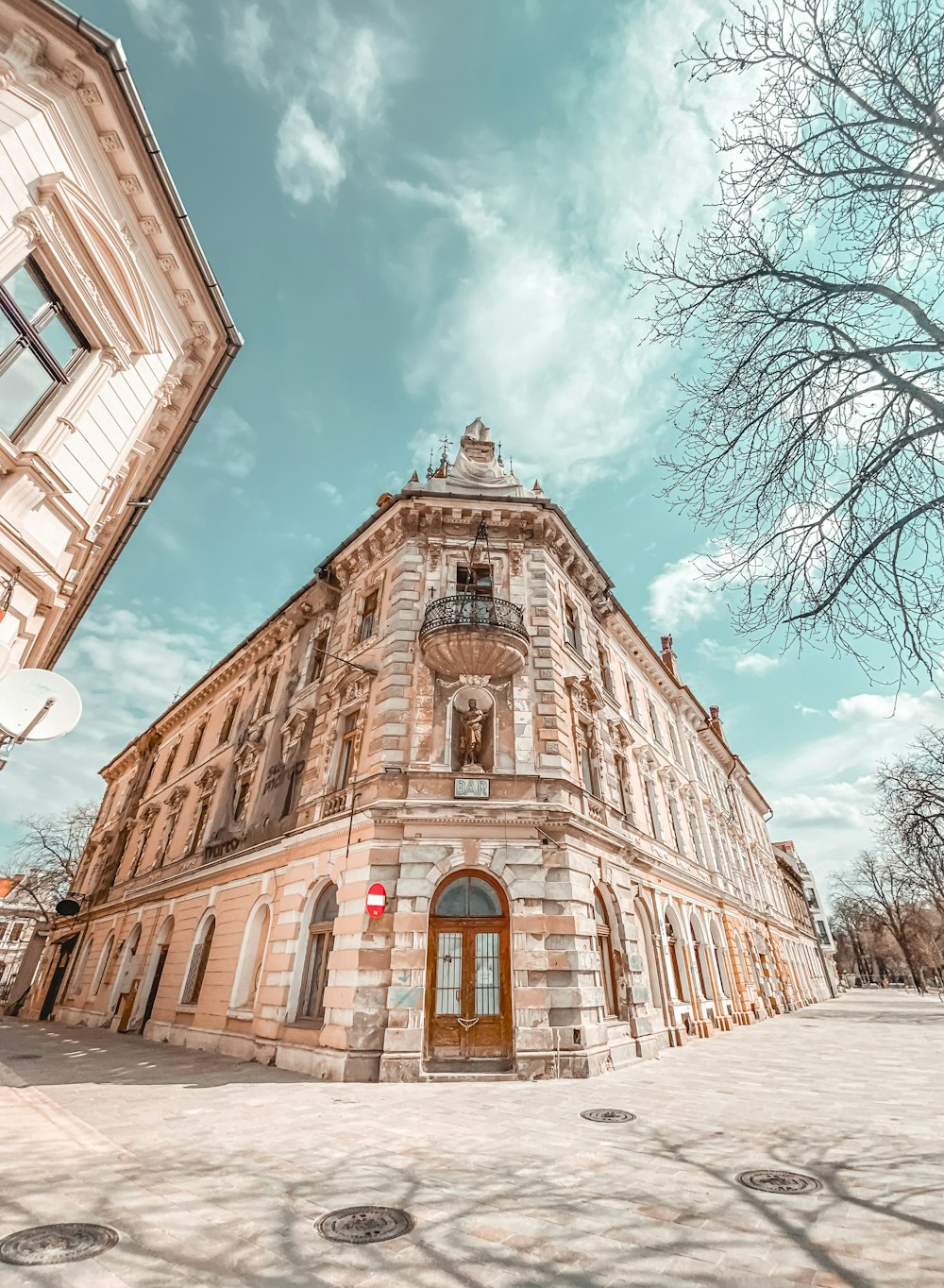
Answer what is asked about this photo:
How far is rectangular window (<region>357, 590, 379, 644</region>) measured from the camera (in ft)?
55.7

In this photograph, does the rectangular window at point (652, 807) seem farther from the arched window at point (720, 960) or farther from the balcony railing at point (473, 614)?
the balcony railing at point (473, 614)

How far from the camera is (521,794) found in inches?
503

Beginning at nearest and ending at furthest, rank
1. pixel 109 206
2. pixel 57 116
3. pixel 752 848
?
pixel 57 116, pixel 109 206, pixel 752 848

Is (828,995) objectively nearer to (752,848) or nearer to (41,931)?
(752,848)

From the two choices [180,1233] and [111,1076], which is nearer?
[180,1233]

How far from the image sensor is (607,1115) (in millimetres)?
7605

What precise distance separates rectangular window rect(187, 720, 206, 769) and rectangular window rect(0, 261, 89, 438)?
69.7 feet

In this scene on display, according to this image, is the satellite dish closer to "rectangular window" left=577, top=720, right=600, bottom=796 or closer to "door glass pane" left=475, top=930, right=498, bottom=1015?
"door glass pane" left=475, top=930, right=498, bottom=1015

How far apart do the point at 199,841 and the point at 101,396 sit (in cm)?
1773

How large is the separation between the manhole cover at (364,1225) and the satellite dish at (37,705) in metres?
5.56

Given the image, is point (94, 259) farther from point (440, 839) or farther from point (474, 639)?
point (440, 839)

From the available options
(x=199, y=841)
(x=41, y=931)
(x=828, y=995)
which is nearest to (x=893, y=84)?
(x=199, y=841)

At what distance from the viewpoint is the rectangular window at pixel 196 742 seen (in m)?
26.0

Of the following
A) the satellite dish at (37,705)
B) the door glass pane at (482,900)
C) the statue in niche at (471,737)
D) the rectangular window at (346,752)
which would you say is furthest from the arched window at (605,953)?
the satellite dish at (37,705)
